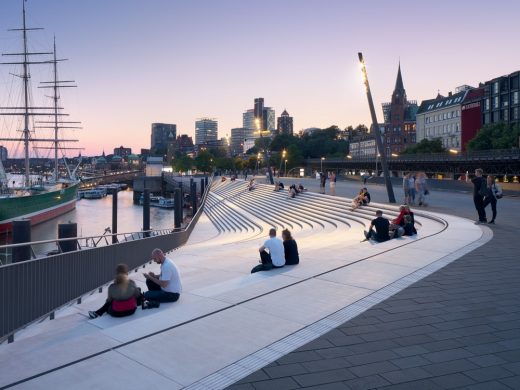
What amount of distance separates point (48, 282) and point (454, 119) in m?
95.2

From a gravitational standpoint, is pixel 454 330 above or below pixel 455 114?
below

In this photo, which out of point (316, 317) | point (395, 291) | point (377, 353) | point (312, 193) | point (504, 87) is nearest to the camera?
point (377, 353)

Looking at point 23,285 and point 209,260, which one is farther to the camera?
point 209,260

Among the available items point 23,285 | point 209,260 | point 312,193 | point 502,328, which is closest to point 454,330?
point 502,328

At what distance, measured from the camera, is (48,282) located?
824 centimetres

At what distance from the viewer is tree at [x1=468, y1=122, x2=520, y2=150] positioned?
196 ft

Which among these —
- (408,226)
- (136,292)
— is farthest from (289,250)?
(408,226)

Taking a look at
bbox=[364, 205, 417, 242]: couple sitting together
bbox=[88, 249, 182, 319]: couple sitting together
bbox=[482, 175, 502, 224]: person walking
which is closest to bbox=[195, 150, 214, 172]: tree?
bbox=[482, 175, 502, 224]: person walking

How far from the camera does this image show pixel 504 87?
243 feet

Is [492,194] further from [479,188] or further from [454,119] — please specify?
[454,119]

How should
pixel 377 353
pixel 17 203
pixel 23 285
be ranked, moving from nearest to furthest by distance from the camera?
1. pixel 377 353
2. pixel 23 285
3. pixel 17 203

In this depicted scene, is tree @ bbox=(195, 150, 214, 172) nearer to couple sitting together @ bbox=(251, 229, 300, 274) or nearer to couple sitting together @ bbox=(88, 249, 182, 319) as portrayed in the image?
couple sitting together @ bbox=(251, 229, 300, 274)

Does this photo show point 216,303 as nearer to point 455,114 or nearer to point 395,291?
point 395,291

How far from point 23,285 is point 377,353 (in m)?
5.56
